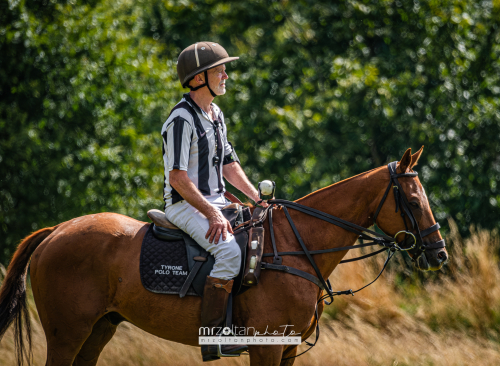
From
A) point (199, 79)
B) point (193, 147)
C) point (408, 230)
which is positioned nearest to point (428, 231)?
point (408, 230)

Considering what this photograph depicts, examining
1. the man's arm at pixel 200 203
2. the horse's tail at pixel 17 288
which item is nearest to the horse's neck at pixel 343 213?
the man's arm at pixel 200 203

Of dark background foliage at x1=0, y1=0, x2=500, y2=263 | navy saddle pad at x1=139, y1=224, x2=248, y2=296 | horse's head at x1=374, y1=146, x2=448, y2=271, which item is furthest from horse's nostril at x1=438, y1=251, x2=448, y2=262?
dark background foliage at x1=0, y1=0, x2=500, y2=263

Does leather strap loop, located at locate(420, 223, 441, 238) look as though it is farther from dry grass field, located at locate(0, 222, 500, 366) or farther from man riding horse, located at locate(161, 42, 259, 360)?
dry grass field, located at locate(0, 222, 500, 366)

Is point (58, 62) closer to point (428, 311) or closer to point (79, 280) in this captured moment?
point (79, 280)

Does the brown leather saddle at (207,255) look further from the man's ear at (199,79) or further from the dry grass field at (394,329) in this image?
the dry grass field at (394,329)

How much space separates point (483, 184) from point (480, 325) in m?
4.05

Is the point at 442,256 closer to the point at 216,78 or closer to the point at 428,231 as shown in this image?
the point at 428,231

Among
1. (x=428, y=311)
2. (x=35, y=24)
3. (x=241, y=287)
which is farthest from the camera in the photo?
(x=35, y=24)

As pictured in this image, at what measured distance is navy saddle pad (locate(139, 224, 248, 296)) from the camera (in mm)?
3666

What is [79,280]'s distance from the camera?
12.6 ft

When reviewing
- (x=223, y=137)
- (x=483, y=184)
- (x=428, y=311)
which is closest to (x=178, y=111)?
(x=223, y=137)

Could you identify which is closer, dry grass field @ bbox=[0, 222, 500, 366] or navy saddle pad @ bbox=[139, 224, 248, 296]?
navy saddle pad @ bbox=[139, 224, 248, 296]

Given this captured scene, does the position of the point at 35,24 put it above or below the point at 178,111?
above

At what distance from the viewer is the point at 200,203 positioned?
3.59 m
